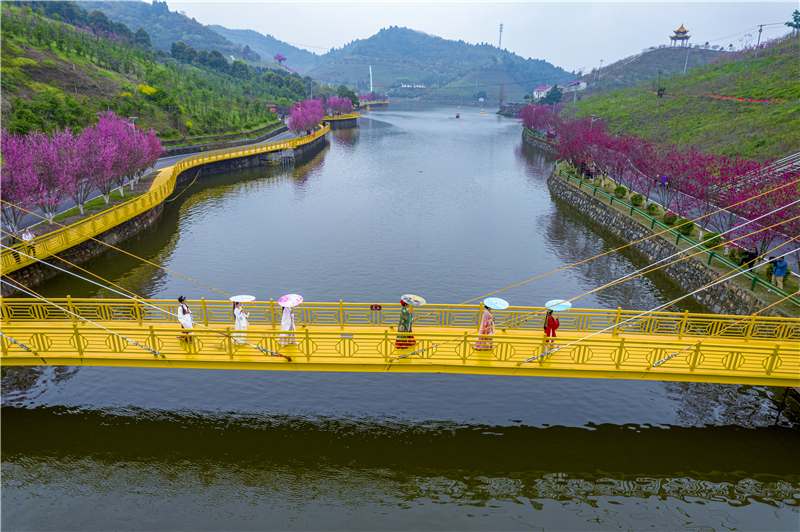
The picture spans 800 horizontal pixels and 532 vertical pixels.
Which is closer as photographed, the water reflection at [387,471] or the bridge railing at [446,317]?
the water reflection at [387,471]

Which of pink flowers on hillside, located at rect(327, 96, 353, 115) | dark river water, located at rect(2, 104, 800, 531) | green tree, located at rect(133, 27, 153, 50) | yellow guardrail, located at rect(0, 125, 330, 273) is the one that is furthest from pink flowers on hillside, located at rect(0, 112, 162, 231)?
green tree, located at rect(133, 27, 153, 50)

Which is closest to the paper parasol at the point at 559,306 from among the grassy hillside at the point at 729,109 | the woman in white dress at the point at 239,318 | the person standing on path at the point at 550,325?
the person standing on path at the point at 550,325

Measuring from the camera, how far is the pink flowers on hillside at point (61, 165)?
23.4m

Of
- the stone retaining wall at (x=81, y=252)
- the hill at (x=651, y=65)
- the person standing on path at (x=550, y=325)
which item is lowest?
the stone retaining wall at (x=81, y=252)

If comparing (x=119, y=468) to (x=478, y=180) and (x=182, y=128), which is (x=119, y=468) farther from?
(x=182, y=128)

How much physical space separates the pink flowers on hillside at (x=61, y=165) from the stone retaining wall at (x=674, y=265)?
34.0m

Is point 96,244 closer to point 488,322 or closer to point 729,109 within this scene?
point 488,322

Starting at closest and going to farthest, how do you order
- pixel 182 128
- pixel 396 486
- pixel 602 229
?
pixel 396 486 → pixel 602 229 → pixel 182 128

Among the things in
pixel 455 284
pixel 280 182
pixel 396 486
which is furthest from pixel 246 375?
pixel 280 182

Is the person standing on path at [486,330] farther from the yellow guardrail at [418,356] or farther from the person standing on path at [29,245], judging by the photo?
the person standing on path at [29,245]

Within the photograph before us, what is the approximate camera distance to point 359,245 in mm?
31172

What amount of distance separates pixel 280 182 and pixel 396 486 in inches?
1707

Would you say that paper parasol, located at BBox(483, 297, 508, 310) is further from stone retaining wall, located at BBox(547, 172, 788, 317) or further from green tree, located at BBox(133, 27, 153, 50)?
green tree, located at BBox(133, 27, 153, 50)

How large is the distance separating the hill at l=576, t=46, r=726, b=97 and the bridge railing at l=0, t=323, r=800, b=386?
136 metres
